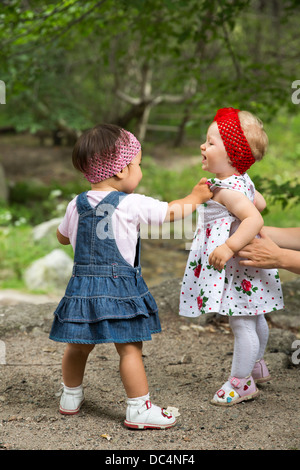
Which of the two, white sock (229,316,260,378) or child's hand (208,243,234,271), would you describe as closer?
child's hand (208,243,234,271)

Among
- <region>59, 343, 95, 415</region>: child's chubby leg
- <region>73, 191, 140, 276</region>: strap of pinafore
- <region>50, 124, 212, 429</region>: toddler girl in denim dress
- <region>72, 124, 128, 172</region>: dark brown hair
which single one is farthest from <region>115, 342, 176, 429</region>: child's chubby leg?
<region>72, 124, 128, 172</region>: dark brown hair

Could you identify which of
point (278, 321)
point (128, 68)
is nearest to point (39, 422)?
point (278, 321)

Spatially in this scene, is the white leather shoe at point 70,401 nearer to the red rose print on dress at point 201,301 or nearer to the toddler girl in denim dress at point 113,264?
the toddler girl in denim dress at point 113,264

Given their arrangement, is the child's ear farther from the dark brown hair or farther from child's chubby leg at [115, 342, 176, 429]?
child's chubby leg at [115, 342, 176, 429]

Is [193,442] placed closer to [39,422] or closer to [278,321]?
[39,422]

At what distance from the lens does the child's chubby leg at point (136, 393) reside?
216 centimetres

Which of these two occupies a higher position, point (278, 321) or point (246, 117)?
point (246, 117)

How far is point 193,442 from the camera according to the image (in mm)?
2086

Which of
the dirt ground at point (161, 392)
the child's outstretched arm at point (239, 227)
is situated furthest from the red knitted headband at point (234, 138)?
the dirt ground at point (161, 392)

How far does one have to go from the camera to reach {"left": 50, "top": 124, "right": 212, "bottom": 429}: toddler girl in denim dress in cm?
215

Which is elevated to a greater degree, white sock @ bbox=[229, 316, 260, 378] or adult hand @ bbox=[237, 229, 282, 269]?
adult hand @ bbox=[237, 229, 282, 269]

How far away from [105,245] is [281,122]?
1254 cm

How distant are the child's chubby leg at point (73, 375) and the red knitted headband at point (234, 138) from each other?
104cm

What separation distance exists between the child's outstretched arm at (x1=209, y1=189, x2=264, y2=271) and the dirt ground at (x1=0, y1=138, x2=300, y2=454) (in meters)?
0.69
